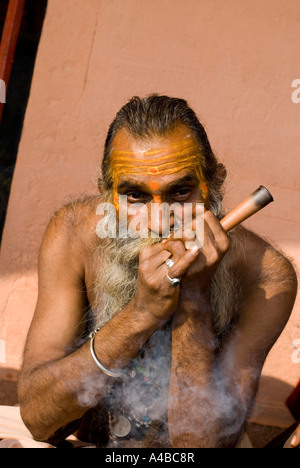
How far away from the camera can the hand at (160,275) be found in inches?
88.4

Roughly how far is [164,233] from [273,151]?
167 cm

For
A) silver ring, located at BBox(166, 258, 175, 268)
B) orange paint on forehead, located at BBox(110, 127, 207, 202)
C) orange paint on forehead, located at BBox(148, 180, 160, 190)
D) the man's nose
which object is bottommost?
silver ring, located at BBox(166, 258, 175, 268)

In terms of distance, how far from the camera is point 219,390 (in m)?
2.66

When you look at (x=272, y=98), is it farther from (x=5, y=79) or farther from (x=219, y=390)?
(x=219, y=390)

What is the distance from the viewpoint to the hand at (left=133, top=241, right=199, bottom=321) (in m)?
2.25

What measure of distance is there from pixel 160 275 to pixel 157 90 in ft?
6.09

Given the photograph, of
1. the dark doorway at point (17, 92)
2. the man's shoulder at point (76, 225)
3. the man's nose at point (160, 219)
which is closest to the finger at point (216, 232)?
the man's nose at point (160, 219)

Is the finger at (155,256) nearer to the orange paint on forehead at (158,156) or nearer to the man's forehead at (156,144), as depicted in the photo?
the orange paint on forehead at (158,156)

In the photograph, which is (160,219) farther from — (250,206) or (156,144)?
(250,206)

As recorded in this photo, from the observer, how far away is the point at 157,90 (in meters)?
3.84

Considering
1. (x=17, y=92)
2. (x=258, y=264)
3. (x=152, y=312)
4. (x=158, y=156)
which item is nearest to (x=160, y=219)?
(x=158, y=156)

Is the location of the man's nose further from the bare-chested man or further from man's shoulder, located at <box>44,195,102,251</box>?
man's shoulder, located at <box>44,195,102,251</box>

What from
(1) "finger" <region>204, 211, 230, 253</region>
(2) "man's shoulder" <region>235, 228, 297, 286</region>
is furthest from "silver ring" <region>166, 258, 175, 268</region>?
(2) "man's shoulder" <region>235, 228, 297, 286</region>

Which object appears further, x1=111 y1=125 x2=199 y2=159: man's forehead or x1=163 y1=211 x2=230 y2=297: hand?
x1=111 y1=125 x2=199 y2=159: man's forehead
